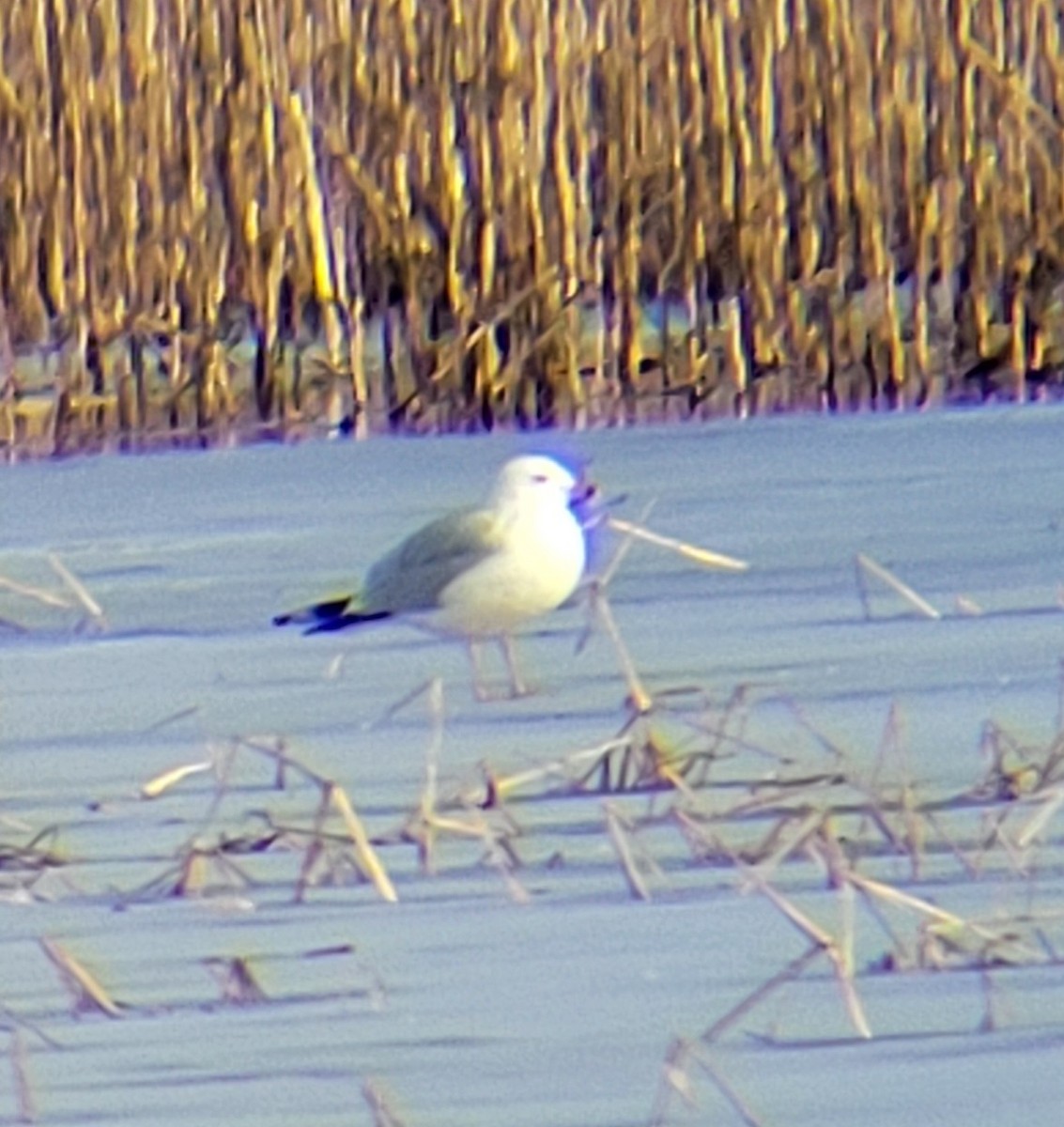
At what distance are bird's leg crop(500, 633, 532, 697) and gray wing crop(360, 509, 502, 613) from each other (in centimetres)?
10

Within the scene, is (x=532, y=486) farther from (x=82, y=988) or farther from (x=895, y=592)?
(x=82, y=988)

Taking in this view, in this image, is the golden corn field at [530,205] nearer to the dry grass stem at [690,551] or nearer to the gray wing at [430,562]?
the dry grass stem at [690,551]

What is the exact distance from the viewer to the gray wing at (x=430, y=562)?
416 cm

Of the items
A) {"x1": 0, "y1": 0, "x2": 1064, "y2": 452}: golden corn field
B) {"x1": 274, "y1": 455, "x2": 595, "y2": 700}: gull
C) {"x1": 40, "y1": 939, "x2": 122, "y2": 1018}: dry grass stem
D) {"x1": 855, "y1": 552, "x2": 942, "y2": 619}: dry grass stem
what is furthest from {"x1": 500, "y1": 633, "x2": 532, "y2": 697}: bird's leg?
{"x1": 0, "y1": 0, "x2": 1064, "y2": 452}: golden corn field

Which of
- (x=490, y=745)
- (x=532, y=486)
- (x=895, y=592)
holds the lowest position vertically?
(x=895, y=592)

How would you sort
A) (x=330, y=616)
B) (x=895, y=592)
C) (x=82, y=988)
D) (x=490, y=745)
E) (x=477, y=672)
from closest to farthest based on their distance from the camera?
(x=82, y=988), (x=490, y=745), (x=477, y=672), (x=330, y=616), (x=895, y=592)

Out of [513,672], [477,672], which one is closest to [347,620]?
[477,672]

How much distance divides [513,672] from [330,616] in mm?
473

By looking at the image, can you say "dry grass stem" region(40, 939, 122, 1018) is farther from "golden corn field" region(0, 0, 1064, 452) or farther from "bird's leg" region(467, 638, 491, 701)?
"golden corn field" region(0, 0, 1064, 452)

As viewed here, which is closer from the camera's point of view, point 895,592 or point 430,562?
point 430,562

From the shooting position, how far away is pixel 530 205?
22.4 feet

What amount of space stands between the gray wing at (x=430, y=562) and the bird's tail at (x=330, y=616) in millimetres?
14

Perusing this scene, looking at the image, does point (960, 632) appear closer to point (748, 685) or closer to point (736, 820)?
point (748, 685)

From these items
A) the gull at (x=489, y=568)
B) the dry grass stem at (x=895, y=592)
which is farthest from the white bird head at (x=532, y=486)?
the dry grass stem at (x=895, y=592)
